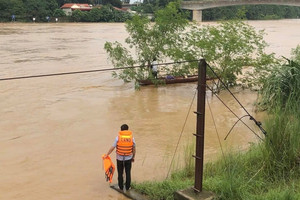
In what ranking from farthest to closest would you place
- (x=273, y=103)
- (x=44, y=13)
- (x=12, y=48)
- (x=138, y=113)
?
Answer: (x=44, y=13) < (x=12, y=48) < (x=138, y=113) < (x=273, y=103)

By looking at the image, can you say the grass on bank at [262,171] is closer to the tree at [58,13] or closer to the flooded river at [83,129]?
the flooded river at [83,129]

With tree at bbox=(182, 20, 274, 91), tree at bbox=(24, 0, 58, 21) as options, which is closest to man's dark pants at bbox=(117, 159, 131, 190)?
tree at bbox=(182, 20, 274, 91)

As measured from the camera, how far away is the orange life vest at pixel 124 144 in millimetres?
6195

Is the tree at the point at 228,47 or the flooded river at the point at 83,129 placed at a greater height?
the tree at the point at 228,47

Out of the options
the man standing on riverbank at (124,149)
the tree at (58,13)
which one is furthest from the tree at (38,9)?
the man standing on riverbank at (124,149)

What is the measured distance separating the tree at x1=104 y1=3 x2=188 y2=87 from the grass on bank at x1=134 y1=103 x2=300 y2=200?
10.5 meters

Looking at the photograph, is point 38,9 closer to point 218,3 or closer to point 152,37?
point 218,3

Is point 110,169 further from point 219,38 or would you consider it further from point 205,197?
point 219,38

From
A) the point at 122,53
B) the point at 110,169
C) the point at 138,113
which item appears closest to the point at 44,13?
the point at 122,53

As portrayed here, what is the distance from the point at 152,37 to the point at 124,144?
11.3m

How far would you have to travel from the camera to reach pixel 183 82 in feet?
58.2

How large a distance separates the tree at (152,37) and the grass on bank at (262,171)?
1047cm

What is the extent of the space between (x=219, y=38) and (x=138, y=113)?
4364 millimetres

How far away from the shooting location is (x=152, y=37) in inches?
666
